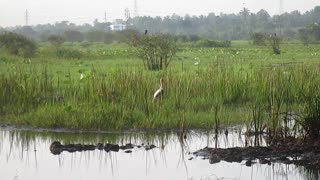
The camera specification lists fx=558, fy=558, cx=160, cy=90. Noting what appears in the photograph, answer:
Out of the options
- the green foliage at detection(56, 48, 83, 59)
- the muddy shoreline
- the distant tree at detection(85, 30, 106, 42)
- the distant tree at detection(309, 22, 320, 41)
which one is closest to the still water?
the muddy shoreline

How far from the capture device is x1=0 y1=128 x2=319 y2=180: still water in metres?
8.50

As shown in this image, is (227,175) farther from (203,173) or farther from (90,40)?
(90,40)

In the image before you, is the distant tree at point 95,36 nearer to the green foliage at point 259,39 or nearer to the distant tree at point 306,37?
the green foliage at point 259,39

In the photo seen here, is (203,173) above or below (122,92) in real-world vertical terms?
below

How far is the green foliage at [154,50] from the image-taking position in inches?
949

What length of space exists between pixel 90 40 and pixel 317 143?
59.3m

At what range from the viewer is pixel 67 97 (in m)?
13.2

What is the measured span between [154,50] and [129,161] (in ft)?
50.2

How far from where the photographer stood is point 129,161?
932 cm

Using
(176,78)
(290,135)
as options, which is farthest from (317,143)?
(176,78)

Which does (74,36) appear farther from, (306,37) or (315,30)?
(315,30)

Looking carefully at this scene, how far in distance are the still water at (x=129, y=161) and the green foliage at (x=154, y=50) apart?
12.7 m

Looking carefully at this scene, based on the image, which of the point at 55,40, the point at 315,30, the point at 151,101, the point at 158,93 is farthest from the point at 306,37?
the point at 151,101

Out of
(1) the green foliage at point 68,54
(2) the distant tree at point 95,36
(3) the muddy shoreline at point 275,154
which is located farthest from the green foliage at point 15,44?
(2) the distant tree at point 95,36
